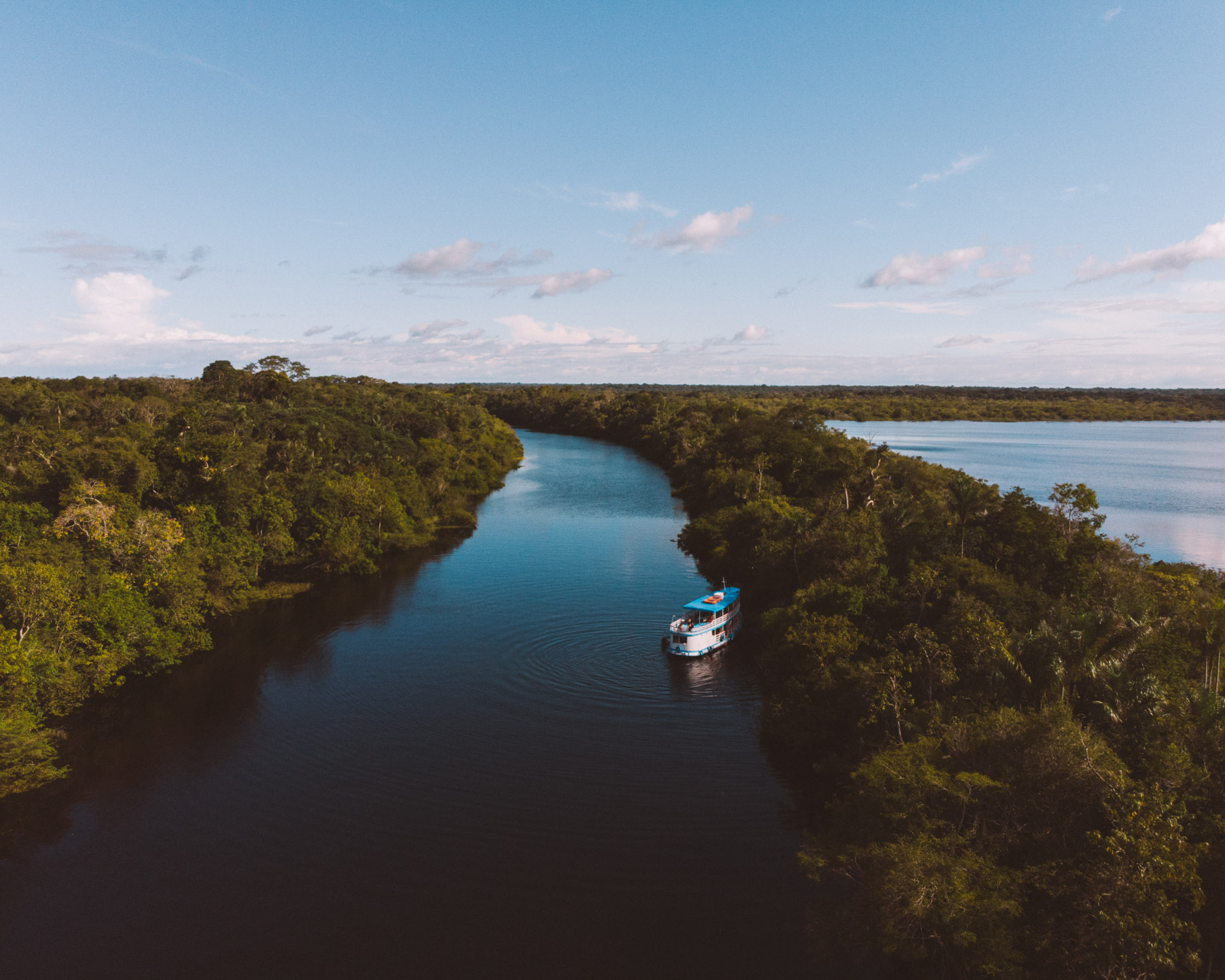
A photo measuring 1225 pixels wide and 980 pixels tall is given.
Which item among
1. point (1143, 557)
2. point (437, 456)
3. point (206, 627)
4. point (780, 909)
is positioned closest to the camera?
point (780, 909)

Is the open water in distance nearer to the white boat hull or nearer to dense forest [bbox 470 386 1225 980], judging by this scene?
dense forest [bbox 470 386 1225 980]

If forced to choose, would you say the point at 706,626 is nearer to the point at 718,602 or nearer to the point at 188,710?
the point at 718,602

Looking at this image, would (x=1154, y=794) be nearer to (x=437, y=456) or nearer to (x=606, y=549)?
(x=606, y=549)

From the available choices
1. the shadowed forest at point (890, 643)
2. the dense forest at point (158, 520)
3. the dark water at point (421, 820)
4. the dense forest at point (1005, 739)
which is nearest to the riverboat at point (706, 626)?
the dark water at point (421, 820)

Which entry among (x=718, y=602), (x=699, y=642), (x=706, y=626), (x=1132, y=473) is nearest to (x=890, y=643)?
(x=706, y=626)

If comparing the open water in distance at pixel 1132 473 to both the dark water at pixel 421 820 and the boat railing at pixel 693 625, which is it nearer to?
the boat railing at pixel 693 625

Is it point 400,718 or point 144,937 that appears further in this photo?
point 400,718

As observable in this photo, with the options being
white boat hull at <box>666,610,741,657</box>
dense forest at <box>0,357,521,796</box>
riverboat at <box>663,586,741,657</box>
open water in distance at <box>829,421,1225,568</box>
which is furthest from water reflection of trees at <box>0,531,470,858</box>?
open water in distance at <box>829,421,1225,568</box>

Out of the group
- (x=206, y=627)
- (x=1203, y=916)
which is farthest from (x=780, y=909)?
(x=206, y=627)
